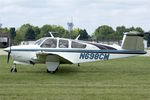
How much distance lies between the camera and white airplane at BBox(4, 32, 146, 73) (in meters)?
15.1

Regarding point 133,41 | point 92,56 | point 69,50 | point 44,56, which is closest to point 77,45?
point 69,50

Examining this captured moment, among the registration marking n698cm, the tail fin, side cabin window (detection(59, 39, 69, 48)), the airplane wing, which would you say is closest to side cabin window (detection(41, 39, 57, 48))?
side cabin window (detection(59, 39, 69, 48))

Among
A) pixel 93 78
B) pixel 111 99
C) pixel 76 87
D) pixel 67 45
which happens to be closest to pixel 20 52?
pixel 67 45

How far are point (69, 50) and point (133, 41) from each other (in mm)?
3130

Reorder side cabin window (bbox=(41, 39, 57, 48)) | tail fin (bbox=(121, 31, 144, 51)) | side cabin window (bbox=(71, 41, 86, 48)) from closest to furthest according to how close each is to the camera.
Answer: tail fin (bbox=(121, 31, 144, 51)) → side cabin window (bbox=(41, 39, 57, 48)) → side cabin window (bbox=(71, 41, 86, 48))

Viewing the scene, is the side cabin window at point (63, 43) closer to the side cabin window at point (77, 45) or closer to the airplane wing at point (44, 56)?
the side cabin window at point (77, 45)

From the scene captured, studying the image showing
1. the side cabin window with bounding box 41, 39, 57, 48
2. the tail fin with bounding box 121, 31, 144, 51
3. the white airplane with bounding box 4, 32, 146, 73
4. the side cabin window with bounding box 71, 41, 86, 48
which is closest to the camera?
the tail fin with bounding box 121, 31, 144, 51

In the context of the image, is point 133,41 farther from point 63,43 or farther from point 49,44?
point 49,44

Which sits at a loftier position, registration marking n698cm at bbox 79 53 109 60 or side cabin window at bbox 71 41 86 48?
side cabin window at bbox 71 41 86 48

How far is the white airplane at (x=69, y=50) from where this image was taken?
1509cm

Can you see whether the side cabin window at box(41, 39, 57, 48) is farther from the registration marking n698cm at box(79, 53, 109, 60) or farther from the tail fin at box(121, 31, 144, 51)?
the tail fin at box(121, 31, 144, 51)

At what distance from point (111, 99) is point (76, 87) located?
7.63 ft

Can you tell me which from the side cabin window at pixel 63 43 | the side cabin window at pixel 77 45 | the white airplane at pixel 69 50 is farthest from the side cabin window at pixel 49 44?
the side cabin window at pixel 77 45

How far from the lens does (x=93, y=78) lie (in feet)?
43.8
